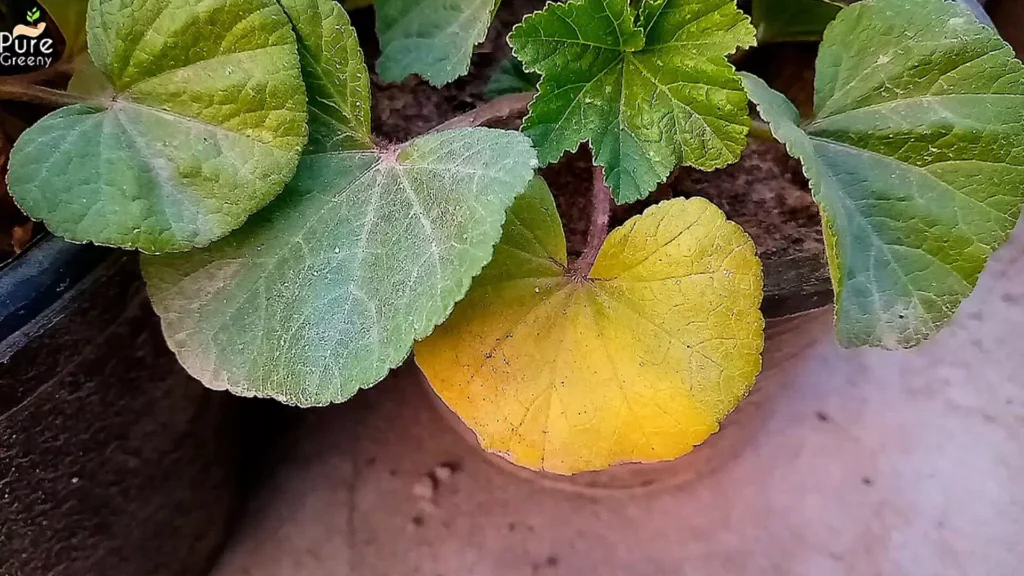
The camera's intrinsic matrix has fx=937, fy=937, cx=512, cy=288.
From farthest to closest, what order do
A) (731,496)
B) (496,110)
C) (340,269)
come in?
A: (731,496), (496,110), (340,269)

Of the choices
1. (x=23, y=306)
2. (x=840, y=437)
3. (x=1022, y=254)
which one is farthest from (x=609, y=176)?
(x=1022, y=254)

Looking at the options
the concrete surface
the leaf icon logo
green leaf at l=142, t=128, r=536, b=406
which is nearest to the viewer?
green leaf at l=142, t=128, r=536, b=406

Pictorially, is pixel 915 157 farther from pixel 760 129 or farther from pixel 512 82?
pixel 512 82

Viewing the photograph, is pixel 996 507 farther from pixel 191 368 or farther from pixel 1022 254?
pixel 191 368

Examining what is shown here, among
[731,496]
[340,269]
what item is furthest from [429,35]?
[731,496]

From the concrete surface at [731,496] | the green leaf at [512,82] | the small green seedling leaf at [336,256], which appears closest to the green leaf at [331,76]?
the small green seedling leaf at [336,256]

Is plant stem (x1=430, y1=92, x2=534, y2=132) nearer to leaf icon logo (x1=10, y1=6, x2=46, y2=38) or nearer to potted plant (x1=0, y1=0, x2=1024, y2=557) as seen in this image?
potted plant (x1=0, y1=0, x2=1024, y2=557)

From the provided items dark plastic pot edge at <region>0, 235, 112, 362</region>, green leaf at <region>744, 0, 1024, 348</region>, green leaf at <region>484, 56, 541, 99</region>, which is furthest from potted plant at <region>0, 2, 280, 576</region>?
green leaf at <region>744, 0, 1024, 348</region>
